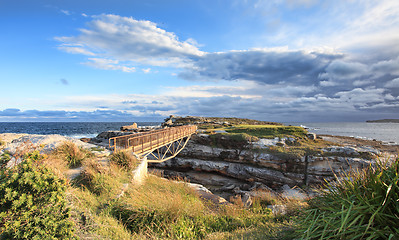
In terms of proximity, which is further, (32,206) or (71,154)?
(71,154)

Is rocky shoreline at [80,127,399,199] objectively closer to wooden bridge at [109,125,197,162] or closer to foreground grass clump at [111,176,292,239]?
wooden bridge at [109,125,197,162]

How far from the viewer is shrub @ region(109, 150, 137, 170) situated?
29.7ft

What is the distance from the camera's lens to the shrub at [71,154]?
28.4 feet

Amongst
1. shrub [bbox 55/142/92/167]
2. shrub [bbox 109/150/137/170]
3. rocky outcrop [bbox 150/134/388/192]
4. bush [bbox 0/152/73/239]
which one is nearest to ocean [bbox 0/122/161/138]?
rocky outcrop [bbox 150/134/388/192]

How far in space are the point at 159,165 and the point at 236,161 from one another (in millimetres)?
10067

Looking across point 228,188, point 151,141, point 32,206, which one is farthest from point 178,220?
point 228,188

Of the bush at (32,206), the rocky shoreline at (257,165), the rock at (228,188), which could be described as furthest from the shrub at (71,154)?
the rock at (228,188)

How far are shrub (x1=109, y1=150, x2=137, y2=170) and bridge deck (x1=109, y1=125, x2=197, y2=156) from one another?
1.08 meters

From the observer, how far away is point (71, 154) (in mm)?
8906

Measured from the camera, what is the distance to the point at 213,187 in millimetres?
20656

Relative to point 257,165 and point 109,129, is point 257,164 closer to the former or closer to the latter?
point 257,165

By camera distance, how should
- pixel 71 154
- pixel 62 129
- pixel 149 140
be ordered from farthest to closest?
pixel 62 129, pixel 149 140, pixel 71 154

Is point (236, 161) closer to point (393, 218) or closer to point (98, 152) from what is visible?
point (98, 152)

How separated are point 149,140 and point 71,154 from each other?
300 inches
